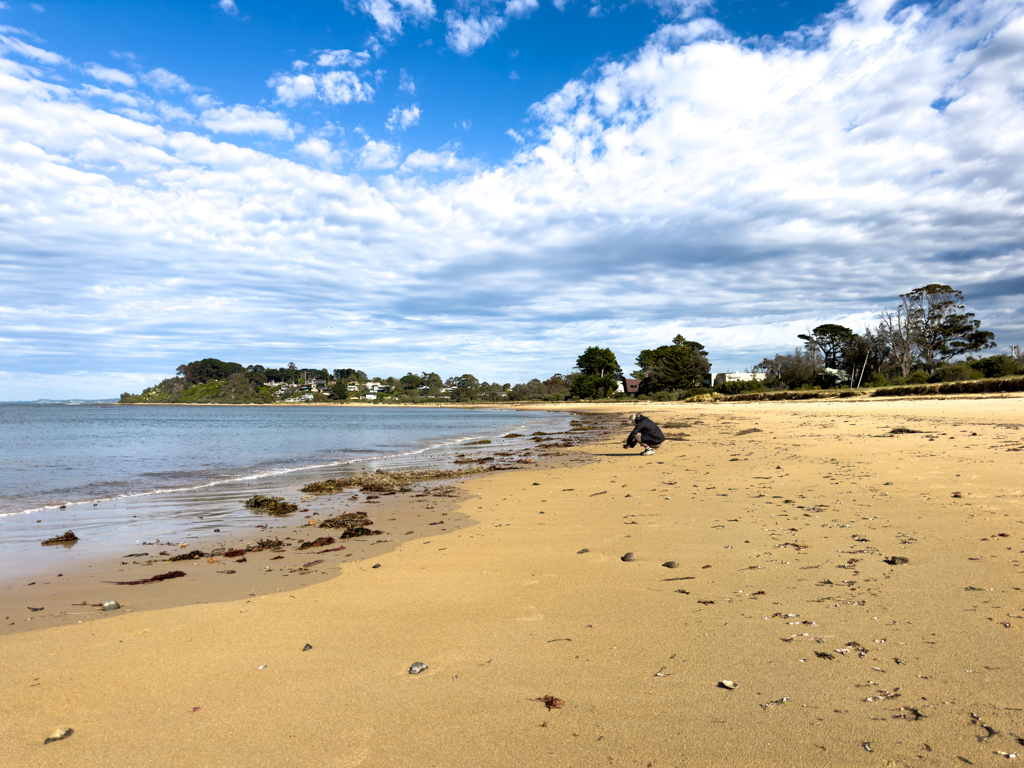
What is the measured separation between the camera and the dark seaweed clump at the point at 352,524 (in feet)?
23.7

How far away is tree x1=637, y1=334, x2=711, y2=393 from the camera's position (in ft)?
252

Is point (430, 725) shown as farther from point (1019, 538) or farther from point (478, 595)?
point (1019, 538)

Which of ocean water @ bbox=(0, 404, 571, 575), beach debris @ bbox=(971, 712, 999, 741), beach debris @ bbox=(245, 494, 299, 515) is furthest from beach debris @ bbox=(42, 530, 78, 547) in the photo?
beach debris @ bbox=(971, 712, 999, 741)

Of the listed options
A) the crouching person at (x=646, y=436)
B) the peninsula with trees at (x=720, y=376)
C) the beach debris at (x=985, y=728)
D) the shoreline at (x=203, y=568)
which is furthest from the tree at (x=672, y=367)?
the beach debris at (x=985, y=728)

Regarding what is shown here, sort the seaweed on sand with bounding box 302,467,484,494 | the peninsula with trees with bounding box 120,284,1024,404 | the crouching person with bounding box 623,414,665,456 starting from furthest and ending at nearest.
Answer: the peninsula with trees with bounding box 120,284,1024,404, the crouching person with bounding box 623,414,665,456, the seaweed on sand with bounding box 302,467,484,494

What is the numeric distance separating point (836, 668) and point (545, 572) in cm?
256

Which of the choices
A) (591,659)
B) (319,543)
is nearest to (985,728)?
(591,659)

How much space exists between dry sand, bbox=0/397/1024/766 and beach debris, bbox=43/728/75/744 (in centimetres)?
4

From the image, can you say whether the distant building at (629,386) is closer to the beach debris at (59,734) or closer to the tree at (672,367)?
the tree at (672,367)

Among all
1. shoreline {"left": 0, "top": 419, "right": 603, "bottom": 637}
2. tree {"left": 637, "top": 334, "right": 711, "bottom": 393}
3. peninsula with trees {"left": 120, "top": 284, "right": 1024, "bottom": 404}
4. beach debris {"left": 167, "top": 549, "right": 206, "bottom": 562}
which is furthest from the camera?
tree {"left": 637, "top": 334, "right": 711, "bottom": 393}

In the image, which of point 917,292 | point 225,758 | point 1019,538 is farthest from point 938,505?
point 917,292

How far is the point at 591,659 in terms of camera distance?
315 centimetres

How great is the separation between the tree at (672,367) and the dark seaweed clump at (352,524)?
73.0 m

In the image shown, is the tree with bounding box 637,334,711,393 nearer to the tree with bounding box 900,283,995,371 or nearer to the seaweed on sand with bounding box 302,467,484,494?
the tree with bounding box 900,283,995,371
